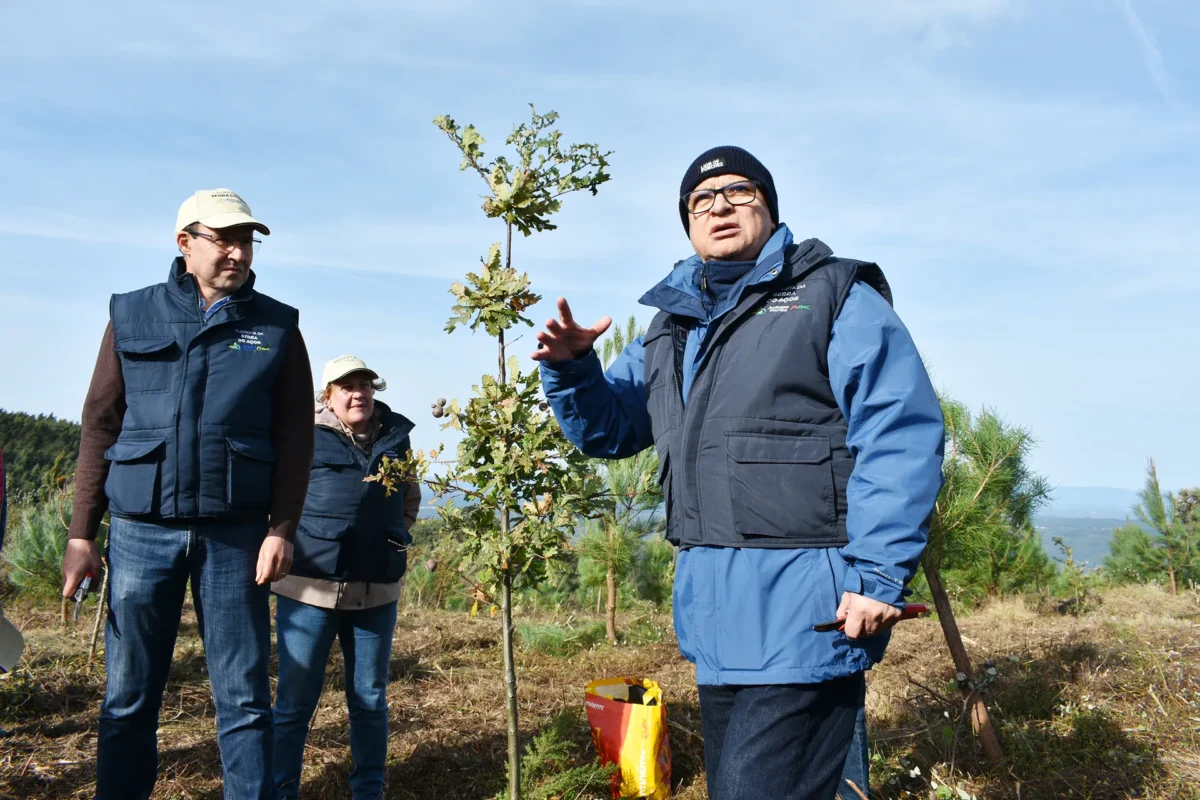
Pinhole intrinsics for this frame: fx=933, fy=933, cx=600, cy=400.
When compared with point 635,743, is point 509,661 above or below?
above

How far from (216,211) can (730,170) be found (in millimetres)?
1642

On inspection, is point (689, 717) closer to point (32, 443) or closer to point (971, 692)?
point (971, 692)

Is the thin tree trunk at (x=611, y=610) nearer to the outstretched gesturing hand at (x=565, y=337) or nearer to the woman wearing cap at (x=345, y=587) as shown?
the woman wearing cap at (x=345, y=587)

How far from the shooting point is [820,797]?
6.92ft

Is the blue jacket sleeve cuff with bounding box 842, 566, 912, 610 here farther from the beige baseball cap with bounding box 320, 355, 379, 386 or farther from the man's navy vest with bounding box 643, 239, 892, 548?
the beige baseball cap with bounding box 320, 355, 379, 386

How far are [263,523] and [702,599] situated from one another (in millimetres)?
1587

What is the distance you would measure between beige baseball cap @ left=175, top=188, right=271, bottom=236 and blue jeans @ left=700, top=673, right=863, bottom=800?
82.1 inches

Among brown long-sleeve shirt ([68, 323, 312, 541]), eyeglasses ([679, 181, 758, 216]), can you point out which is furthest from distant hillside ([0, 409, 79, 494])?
eyeglasses ([679, 181, 758, 216])

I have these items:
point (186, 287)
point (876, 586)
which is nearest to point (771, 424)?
point (876, 586)

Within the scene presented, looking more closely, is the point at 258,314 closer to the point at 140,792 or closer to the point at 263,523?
the point at 263,523

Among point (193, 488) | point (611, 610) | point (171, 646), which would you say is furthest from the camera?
point (611, 610)

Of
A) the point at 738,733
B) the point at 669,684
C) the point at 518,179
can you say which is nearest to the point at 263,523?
the point at 518,179

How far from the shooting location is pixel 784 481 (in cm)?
216

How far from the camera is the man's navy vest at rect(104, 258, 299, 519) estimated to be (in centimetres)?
286
